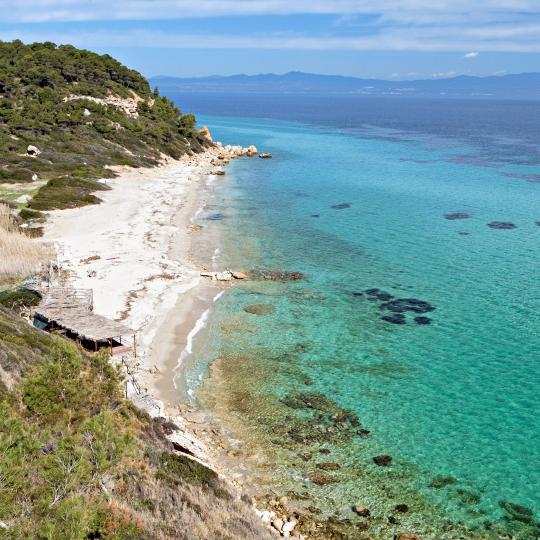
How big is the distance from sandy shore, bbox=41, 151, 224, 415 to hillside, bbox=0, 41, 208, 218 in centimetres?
482

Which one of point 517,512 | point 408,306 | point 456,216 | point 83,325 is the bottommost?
point 517,512

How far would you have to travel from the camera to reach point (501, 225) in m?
54.1

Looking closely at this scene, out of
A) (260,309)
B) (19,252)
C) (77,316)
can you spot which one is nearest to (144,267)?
(19,252)

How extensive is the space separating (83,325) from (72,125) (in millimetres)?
66490

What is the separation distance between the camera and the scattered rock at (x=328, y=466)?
2014cm

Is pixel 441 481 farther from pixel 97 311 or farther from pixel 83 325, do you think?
pixel 97 311

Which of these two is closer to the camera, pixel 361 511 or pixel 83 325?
pixel 361 511

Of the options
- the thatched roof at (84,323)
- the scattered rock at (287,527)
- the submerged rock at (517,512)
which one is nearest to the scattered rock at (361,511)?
the scattered rock at (287,527)

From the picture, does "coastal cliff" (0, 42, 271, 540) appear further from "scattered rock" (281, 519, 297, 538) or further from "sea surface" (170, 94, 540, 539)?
"sea surface" (170, 94, 540, 539)

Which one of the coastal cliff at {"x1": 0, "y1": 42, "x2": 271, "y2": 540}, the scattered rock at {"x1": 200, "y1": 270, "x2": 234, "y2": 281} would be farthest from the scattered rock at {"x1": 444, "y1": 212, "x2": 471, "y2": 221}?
the scattered rock at {"x1": 200, "y1": 270, "x2": 234, "y2": 281}

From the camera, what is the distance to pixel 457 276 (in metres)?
39.8

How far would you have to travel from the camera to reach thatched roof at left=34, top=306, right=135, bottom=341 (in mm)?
26422

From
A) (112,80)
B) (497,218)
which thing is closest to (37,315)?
(497,218)

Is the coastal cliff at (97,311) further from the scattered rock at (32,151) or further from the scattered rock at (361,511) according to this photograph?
the scattered rock at (361,511)
